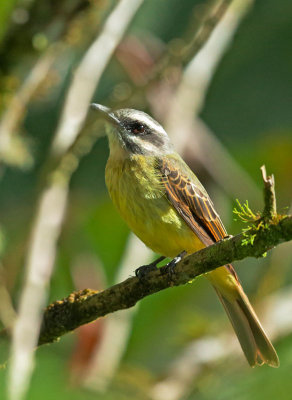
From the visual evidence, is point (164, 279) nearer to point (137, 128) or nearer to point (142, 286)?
point (142, 286)

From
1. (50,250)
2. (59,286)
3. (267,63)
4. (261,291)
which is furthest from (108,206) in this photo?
(267,63)

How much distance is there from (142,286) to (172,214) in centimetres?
90

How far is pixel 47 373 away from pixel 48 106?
330cm

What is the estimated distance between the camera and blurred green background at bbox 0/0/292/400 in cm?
448

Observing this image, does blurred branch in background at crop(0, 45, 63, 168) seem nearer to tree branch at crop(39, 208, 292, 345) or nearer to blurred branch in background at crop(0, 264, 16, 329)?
blurred branch in background at crop(0, 264, 16, 329)

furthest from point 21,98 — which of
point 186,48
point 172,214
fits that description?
point 172,214

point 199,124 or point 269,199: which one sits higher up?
point 269,199

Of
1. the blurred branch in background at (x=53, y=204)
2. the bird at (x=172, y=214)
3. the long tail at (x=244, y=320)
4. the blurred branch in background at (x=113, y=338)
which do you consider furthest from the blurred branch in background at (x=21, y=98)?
the long tail at (x=244, y=320)

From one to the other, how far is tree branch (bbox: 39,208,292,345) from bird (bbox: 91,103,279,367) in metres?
0.54

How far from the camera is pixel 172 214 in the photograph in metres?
4.10

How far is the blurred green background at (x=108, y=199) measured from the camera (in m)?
4.48

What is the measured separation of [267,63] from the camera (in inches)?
268

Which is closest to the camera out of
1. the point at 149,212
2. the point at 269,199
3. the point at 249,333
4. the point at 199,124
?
the point at 269,199

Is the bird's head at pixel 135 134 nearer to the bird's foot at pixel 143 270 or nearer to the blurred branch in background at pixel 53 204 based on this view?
the blurred branch in background at pixel 53 204
